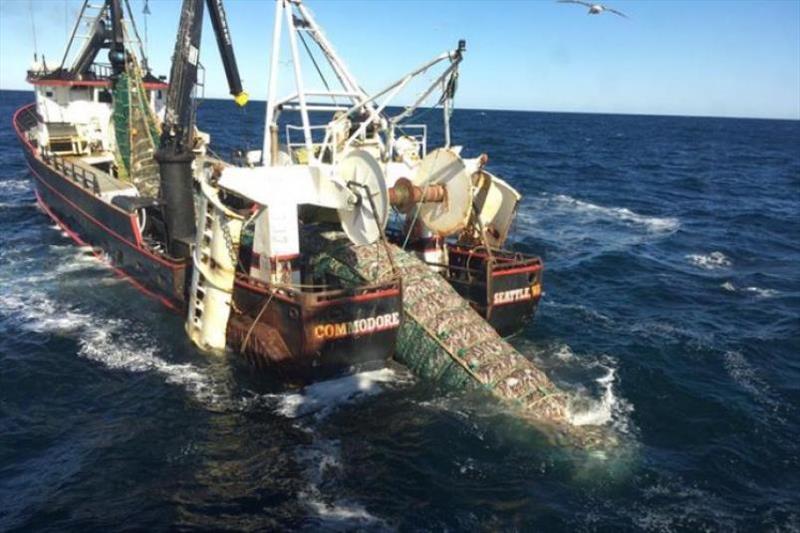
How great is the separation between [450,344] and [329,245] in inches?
242

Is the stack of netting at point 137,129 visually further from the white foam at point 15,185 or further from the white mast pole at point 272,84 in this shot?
the white foam at point 15,185

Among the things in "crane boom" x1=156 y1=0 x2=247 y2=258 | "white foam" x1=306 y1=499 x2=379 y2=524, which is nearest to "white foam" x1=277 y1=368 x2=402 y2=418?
"white foam" x1=306 y1=499 x2=379 y2=524

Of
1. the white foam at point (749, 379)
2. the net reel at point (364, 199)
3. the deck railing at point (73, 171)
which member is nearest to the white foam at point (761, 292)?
the white foam at point (749, 379)

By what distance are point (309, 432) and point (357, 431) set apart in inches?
46.3

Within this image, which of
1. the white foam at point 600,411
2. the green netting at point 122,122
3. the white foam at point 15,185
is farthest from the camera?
the white foam at point 15,185

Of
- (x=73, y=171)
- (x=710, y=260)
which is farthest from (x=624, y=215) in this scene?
(x=73, y=171)

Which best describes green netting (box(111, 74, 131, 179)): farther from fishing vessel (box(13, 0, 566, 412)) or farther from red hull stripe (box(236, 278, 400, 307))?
red hull stripe (box(236, 278, 400, 307))

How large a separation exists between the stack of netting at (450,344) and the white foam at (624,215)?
24.9m

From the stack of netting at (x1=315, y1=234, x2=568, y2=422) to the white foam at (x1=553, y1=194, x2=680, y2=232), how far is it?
24.9 metres

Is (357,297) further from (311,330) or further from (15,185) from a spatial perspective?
(15,185)

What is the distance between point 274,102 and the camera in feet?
62.8

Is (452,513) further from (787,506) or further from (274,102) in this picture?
(274,102)

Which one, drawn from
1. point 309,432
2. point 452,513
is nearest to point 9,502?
point 309,432

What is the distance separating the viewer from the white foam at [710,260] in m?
29.9
